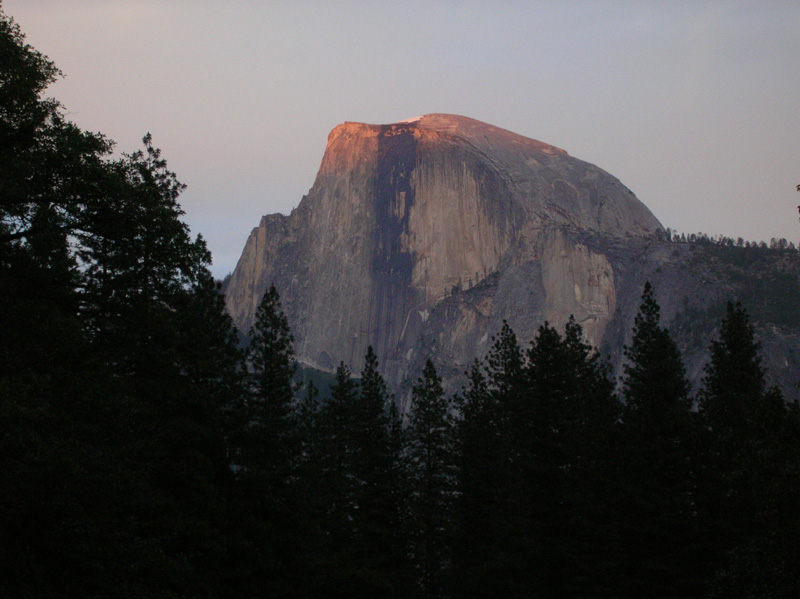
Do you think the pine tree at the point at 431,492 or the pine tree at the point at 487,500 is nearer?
the pine tree at the point at 487,500

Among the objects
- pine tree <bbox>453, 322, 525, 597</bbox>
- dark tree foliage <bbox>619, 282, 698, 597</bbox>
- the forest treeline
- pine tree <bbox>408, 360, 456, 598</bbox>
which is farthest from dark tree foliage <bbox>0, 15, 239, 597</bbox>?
pine tree <bbox>408, 360, 456, 598</bbox>

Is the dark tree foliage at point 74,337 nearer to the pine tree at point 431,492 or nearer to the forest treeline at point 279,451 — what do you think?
the forest treeline at point 279,451

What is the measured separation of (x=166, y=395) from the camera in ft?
68.4

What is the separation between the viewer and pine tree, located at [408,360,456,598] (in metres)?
41.5

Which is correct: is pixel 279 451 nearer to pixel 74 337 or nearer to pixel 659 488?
pixel 659 488

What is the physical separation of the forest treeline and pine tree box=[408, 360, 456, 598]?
0.15 metres

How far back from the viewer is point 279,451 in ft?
111

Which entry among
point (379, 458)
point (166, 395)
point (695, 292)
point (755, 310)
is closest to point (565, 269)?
point (695, 292)

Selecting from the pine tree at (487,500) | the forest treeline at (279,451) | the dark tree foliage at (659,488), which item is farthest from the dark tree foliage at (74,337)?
the dark tree foliage at (659,488)

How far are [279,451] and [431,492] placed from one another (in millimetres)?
10975

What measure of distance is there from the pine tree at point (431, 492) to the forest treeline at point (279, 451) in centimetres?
15

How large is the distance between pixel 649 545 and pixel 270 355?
17.6 meters

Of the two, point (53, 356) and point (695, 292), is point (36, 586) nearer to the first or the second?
point (53, 356)

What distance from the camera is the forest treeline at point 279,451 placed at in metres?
14.4
